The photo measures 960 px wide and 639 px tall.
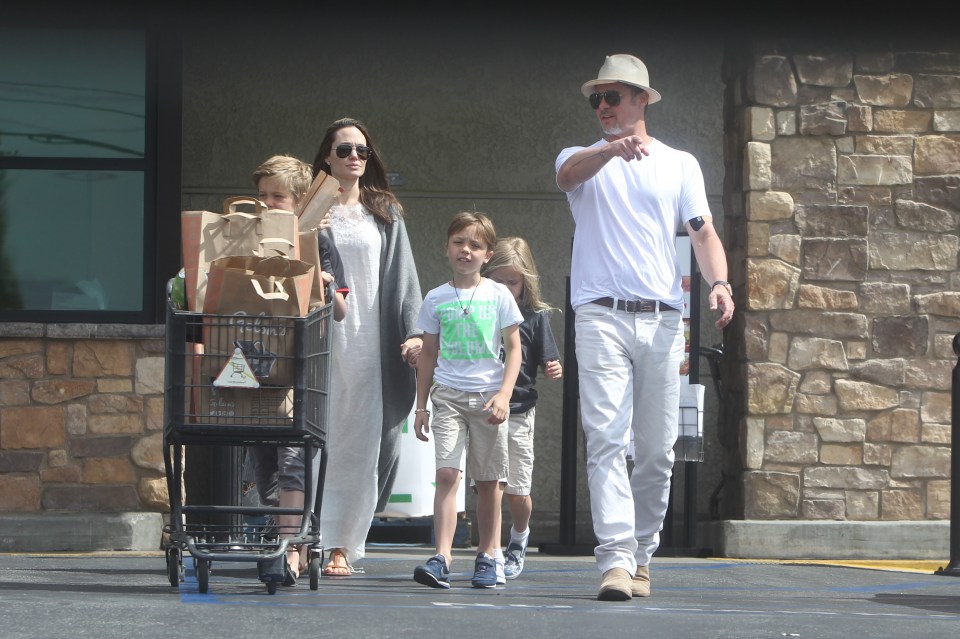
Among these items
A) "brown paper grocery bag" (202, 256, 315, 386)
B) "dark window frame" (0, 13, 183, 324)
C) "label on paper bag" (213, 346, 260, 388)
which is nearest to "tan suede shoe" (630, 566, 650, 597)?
"brown paper grocery bag" (202, 256, 315, 386)

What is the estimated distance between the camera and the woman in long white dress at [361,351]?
22.4 feet

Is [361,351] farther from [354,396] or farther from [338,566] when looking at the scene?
[338,566]

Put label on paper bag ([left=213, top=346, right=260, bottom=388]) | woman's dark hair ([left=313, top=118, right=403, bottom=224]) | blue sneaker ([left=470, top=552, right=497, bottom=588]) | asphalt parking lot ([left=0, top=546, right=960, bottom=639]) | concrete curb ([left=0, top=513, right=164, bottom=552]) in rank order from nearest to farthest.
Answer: asphalt parking lot ([left=0, top=546, right=960, bottom=639]), label on paper bag ([left=213, top=346, right=260, bottom=388]), blue sneaker ([left=470, top=552, right=497, bottom=588]), woman's dark hair ([left=313, top=118, right=403, bottom=224]), concrete curb ([left=0, top=513, right=164, bottom=552])

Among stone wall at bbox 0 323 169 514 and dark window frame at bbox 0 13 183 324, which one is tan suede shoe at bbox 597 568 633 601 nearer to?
stone wall at bbox 0 323 169 514

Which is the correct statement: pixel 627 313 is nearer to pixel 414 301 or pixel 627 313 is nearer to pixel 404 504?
pixel 414 301

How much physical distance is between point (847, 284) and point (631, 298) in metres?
3.63

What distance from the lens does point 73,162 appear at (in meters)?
9.09

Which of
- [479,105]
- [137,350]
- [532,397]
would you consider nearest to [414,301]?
[532,397]

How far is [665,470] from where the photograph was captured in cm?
618

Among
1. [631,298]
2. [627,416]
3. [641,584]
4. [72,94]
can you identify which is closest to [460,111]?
[72,94]

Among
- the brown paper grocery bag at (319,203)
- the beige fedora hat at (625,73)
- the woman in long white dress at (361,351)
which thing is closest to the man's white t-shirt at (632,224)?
the beige fedora hat at (625,73)

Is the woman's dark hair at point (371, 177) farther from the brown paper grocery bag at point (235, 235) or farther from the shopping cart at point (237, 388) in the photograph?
the shopping cart at point (237, 388)

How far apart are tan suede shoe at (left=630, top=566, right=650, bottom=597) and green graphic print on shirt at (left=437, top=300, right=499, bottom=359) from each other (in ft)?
3.52

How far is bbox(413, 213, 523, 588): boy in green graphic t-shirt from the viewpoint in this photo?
6.56m
